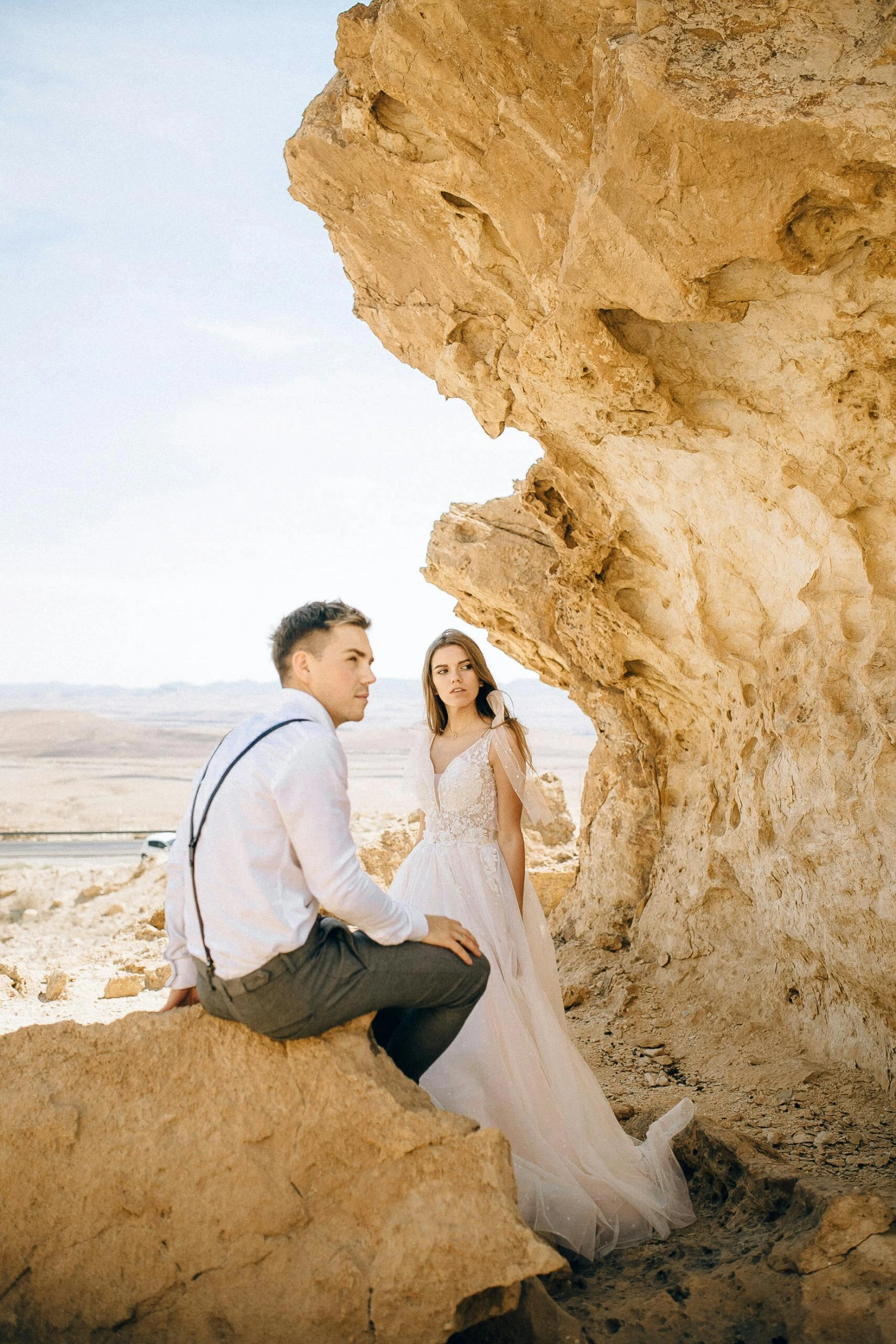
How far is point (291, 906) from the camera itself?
2.62m

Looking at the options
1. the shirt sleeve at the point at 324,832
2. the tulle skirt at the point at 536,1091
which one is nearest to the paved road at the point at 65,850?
the tulle skirt at the point at 536,1091

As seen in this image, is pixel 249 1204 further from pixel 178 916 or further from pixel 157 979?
pixel 157 979

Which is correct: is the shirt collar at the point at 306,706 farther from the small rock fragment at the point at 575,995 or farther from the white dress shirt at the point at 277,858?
the small rock fragment at the point at 575,995

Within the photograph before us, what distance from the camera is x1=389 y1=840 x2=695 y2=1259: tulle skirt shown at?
345cm

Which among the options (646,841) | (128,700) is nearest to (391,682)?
(128,700)

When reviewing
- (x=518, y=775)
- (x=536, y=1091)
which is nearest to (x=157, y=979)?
(x=518, y=775)

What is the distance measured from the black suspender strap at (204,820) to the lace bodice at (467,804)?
1825mm

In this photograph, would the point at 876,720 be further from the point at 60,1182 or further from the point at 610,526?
the point at 60,1182

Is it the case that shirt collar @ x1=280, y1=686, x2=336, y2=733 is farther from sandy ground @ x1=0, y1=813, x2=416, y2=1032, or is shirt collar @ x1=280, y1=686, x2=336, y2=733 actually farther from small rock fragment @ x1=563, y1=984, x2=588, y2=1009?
sandy ground @ x1=0, y1=813, x2=416, y2=1032

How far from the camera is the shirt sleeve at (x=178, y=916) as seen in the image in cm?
279

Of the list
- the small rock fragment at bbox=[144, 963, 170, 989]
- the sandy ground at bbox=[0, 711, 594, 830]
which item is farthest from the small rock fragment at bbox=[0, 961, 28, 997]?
the sandy ground at bbox=[0, 711, 594, 830]

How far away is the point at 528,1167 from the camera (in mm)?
3516

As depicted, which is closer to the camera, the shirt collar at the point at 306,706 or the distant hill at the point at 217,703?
the shirt collar at the point at 306,706

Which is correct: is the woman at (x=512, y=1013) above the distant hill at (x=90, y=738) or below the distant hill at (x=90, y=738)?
above
